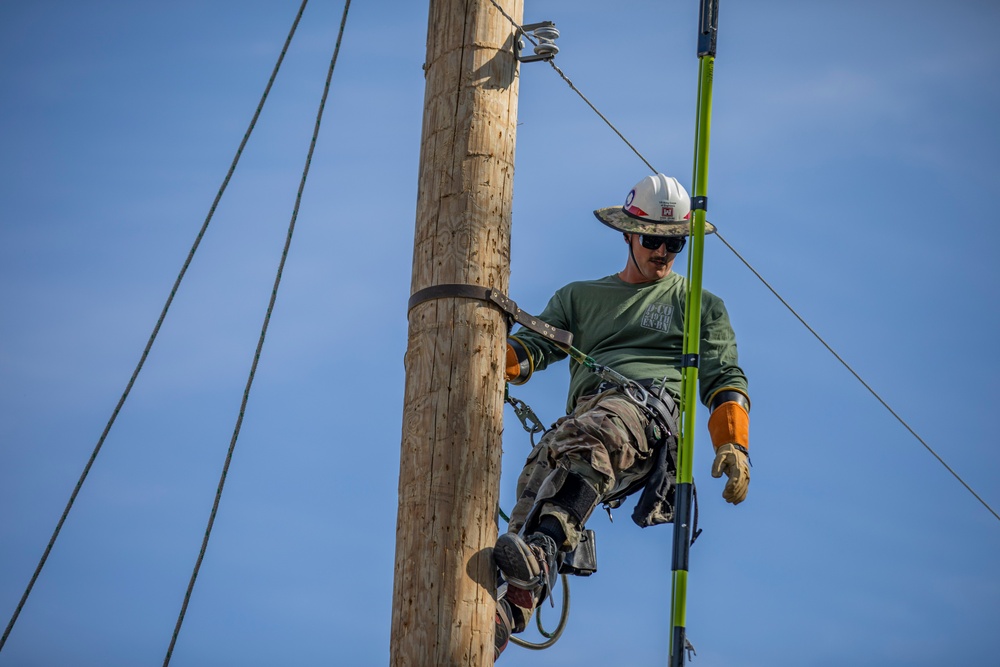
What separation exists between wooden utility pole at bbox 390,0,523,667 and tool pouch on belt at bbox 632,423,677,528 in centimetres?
127

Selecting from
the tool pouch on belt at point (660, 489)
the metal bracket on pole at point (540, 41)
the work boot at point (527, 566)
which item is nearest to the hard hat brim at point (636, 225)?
the tool pouch on belt at point (660, 489)

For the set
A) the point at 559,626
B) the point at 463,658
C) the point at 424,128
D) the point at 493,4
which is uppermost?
the point at 493,4

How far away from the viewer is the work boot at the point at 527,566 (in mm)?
5688

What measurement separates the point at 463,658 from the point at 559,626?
1836mm

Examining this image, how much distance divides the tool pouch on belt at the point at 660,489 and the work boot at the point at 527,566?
0.57 m

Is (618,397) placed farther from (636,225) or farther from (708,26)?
(708,26)

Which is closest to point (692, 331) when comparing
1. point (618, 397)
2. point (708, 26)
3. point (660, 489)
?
point (618, 397)

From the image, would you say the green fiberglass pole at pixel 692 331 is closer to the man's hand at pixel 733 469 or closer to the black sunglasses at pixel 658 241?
the man's hand at pixel 733 469

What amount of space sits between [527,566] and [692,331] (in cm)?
129

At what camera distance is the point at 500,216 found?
231 inches

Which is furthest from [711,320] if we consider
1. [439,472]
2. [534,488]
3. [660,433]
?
[439,472]

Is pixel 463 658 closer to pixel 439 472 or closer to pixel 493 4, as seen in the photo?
pixel 439 472

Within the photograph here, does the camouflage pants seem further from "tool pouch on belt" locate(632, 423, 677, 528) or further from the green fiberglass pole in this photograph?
the green fiberglass pole

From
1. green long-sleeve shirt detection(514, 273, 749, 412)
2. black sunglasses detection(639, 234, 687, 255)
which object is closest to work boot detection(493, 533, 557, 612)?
green long-sleeve shirt detection(514, 273, 749, 412)
